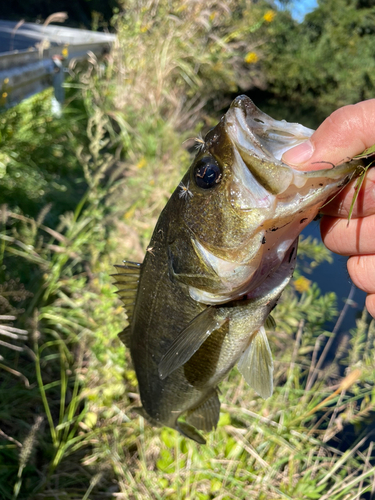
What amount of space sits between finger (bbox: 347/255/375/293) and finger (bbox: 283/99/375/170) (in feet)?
1.75

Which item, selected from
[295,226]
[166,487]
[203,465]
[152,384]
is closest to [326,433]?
[203,465]

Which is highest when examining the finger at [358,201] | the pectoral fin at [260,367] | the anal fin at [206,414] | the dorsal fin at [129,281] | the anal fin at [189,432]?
the finger at [358,201]

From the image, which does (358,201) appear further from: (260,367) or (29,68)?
(29,68)

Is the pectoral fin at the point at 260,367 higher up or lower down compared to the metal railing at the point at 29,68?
lower down

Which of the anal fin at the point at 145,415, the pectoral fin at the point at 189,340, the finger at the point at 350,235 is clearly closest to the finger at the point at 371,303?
the finger at the point at 350,235

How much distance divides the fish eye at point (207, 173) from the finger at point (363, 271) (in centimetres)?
72

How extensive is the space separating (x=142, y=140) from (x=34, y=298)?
10.5ft

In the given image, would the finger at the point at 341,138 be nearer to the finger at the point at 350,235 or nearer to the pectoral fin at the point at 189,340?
the finger at the point at 350,235

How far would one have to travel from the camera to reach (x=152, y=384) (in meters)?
1.67

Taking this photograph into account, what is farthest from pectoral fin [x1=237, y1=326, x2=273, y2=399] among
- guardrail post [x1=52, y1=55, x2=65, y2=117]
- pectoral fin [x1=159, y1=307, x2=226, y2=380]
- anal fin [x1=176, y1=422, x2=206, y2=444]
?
guardrail post [x1=52, y1=55, x2=65, y2=117]

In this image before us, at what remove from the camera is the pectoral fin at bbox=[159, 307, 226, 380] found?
123cm

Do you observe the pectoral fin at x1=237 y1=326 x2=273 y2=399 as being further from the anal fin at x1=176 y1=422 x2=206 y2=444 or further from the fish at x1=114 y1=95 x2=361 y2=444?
the anal fin at x1=176 y1=422 x2=206 y2=444

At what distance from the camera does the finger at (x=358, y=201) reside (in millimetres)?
1085

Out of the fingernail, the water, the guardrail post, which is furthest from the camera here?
the guardrail post
